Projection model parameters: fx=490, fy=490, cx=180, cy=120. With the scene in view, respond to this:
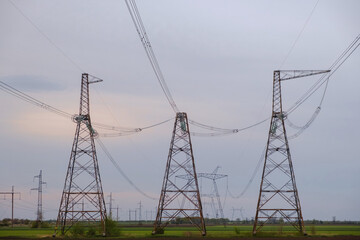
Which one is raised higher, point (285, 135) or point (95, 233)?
point (285, 135)

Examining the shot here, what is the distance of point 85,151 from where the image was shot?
60750 mm

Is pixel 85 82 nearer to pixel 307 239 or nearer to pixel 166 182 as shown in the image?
pixel 166 182

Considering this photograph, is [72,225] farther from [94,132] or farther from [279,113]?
[279,113]

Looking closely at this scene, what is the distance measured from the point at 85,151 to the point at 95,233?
11.9 m

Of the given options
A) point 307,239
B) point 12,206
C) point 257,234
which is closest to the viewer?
point 307,239

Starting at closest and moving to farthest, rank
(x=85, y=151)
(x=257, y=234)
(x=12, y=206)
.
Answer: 1. (x=85, y=151)
2. (x=257, y=234)
3. (x=12, y=206)

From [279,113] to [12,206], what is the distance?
86.7m

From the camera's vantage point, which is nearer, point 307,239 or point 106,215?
point 307,239

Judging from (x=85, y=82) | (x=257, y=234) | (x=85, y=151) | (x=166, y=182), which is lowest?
(x=257, y=234)

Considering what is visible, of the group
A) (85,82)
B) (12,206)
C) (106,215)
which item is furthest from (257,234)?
(12,206)

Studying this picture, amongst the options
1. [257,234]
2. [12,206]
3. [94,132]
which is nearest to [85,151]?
[94,132]

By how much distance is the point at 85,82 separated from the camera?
6531 cm

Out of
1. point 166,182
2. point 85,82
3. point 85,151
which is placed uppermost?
point 85,82

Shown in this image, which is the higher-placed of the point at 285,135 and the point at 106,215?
the point at 285,135
